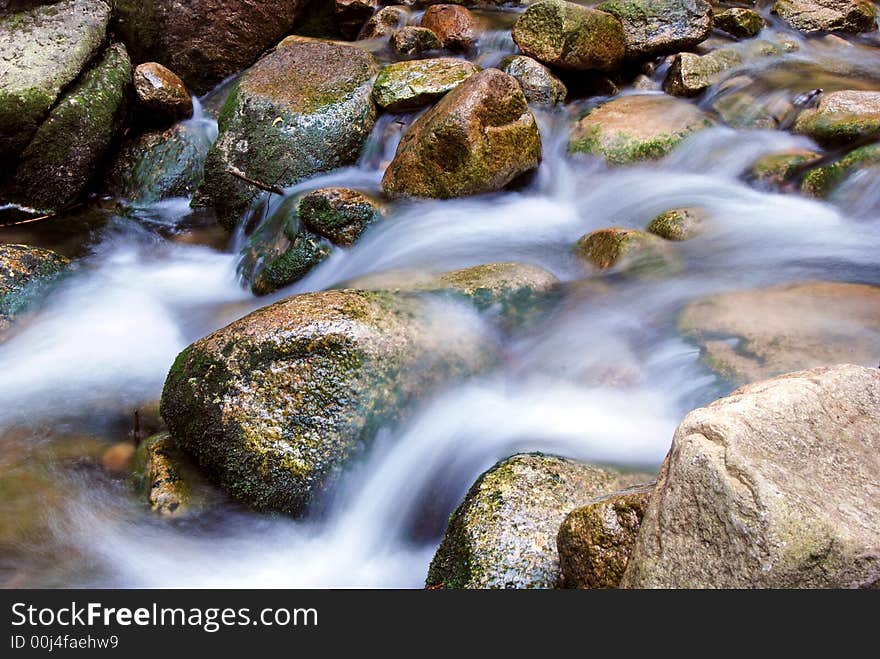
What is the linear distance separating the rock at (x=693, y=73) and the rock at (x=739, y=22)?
110 cm

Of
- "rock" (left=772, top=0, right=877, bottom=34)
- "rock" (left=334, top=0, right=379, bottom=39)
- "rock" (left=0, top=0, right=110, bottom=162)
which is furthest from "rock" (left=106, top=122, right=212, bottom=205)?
"rock" (left=772, top=0, right=877, bottom=34)

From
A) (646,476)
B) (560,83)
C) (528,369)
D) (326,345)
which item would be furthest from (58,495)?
(560,83)

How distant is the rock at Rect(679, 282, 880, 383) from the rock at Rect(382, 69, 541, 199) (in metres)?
2.13

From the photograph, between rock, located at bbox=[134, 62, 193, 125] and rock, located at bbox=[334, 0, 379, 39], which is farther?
rock, located at bbox=[334, 0, 379, 39]

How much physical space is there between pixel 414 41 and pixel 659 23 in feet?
9.50

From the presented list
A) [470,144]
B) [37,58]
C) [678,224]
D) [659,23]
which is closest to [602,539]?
[678,224]

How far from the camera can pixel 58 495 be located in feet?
12.3

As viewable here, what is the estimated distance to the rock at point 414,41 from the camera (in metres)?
8.09

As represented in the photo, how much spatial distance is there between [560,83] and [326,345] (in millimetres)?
5055

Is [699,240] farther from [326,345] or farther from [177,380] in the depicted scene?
[177,380]

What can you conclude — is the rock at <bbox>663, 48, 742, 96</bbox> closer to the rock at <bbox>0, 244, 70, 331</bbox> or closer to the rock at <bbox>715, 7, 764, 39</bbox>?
the rock at <bbox>715, 7, 764, 39</bbox>

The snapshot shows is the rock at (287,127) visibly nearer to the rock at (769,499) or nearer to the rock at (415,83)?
the rock at (415,83)

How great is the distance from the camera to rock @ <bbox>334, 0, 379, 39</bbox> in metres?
9.37

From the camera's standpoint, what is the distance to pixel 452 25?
844 cm
